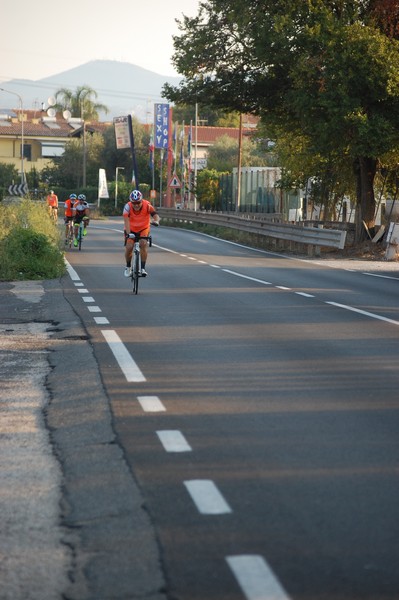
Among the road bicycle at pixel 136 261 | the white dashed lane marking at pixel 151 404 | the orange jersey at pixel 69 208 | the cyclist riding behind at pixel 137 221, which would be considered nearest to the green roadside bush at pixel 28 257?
the cyclist riding behind at pixel 137 221

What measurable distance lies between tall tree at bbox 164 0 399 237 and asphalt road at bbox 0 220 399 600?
58.4 ft

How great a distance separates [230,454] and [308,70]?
26999mm

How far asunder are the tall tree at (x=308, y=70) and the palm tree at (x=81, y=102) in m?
96.4

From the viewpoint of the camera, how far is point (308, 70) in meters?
32.5

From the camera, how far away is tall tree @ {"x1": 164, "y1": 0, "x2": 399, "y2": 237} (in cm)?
3169

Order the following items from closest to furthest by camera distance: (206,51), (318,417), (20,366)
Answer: (318,417) → (20,366) → (206,51)

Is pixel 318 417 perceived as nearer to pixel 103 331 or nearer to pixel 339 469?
pixel 339 469

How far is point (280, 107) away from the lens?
3881 cm

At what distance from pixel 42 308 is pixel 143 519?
438 inches

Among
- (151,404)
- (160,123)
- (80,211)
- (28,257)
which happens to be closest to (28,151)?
(160,123)

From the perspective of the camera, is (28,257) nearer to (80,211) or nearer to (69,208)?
(80,211)

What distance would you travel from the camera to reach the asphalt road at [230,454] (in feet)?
15.2

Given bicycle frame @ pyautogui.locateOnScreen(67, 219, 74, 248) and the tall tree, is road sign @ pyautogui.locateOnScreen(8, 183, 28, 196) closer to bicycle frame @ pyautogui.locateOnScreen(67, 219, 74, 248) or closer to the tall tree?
the tall tree

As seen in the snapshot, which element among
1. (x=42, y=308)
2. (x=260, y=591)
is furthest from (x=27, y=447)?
(x=42, y=308)
